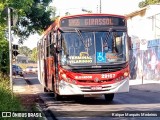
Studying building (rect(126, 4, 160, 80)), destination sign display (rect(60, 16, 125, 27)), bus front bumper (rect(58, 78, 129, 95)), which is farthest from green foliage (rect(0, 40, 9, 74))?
building (rect(126, 4, 160, 80))

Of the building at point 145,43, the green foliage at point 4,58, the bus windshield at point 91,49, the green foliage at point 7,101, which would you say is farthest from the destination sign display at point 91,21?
the building at point 145,43

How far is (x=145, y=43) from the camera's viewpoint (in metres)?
29.7

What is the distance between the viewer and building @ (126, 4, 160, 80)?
118ft

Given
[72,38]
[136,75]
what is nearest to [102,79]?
[72,38]

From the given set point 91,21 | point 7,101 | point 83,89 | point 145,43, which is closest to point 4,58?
point 91,21

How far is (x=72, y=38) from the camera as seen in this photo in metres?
16.3

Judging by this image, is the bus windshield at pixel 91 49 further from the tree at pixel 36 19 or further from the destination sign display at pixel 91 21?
the tree at pixel 36 19

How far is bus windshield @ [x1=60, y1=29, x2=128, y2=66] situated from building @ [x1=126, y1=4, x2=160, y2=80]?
13.5 meters

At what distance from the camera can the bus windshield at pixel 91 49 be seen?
634 inches

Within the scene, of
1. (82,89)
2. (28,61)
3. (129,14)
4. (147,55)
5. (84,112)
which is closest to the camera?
(84,112)

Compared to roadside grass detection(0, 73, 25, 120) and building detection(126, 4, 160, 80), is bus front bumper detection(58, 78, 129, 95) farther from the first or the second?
building detection(126, 4, 160, 80)

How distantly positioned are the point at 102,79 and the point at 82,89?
33.9 inches

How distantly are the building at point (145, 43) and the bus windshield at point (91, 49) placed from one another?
13550 mm

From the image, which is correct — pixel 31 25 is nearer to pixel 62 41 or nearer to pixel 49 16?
pixel 49 16
